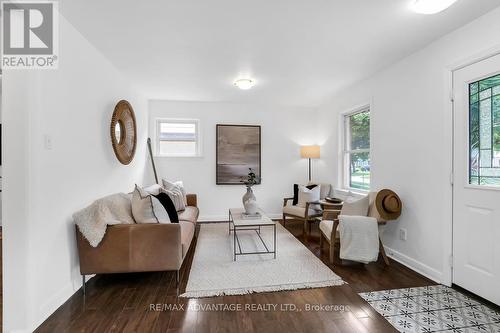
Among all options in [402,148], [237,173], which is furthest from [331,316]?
[237,173]

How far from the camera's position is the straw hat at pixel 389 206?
2.74 metres

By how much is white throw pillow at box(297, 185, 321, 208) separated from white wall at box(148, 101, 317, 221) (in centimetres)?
80

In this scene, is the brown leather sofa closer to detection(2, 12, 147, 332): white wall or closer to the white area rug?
detection(2, 12, 147, 332): white wall

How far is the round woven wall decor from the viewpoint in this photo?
2945 millimetres

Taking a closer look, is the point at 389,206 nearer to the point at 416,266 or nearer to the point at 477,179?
the point at 416,266

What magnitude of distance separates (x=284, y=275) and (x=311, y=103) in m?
3.58

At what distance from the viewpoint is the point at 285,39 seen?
238 centimetres

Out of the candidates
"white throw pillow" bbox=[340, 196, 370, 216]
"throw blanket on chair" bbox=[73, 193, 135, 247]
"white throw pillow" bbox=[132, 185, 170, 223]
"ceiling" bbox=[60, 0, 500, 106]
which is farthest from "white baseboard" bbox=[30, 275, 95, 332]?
"white throw pillow" bbox=[340, 196, 370, 216]

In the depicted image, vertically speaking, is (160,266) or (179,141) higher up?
(179,141)

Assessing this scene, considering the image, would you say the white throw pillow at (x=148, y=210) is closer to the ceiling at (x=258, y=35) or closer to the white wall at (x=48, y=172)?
the white wall at (x=48, y=172)

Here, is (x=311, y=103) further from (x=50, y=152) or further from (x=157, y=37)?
(x=50, y=152)

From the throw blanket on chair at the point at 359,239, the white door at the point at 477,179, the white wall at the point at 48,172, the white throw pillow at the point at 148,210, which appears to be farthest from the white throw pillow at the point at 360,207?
the white wall at the point at 48,172

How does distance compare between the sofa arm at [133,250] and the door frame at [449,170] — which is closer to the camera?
the sofa arm at [133,250]

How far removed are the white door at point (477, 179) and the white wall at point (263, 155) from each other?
303 cm
